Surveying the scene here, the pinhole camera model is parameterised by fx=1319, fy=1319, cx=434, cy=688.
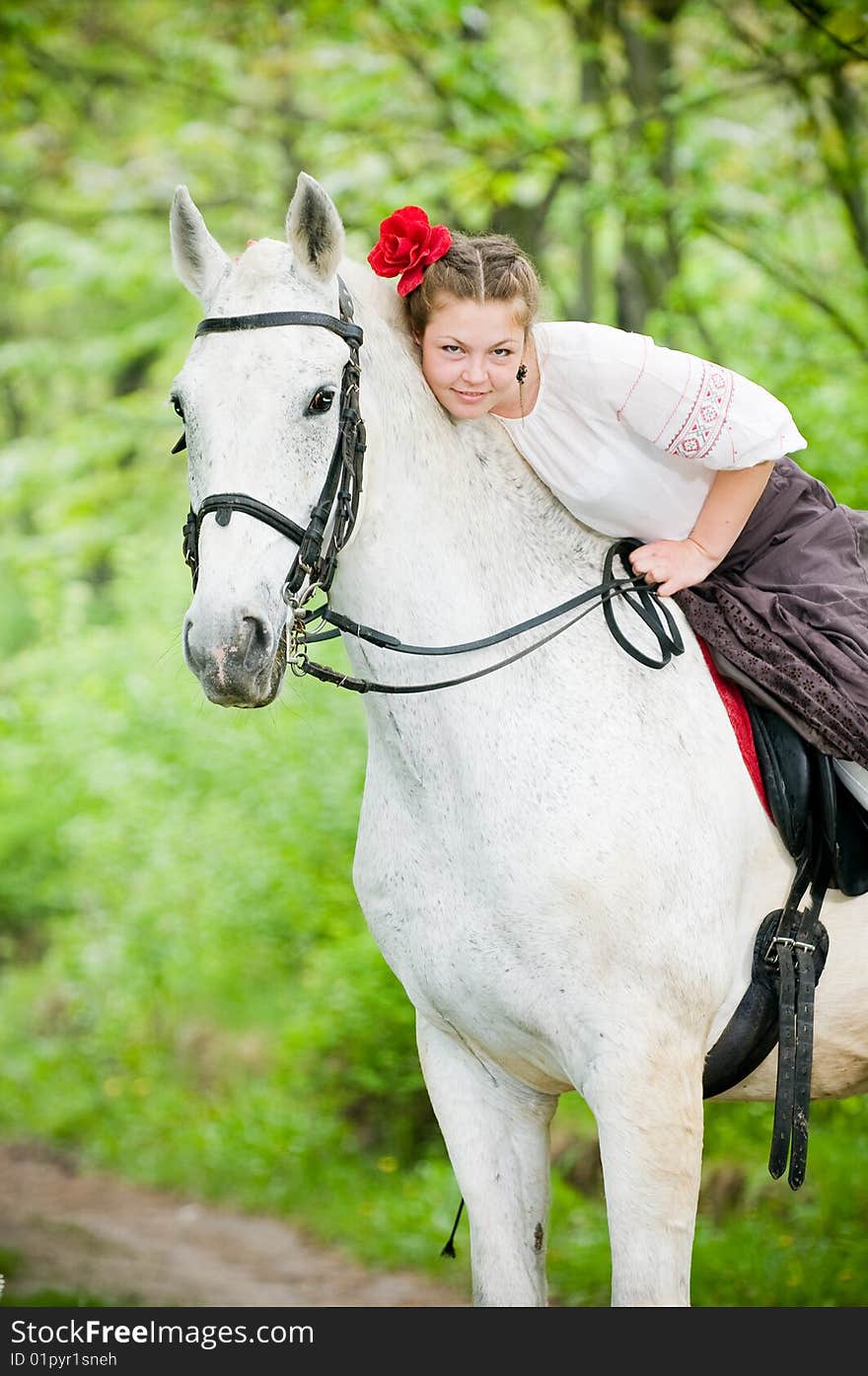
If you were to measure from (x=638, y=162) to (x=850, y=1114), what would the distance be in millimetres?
4781

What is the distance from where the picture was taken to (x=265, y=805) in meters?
8.73

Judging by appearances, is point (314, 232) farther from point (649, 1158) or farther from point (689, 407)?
point (649, 1158)

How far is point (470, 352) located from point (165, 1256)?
5.37m

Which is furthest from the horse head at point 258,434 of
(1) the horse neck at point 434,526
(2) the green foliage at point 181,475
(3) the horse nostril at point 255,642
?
(2) the green foliage at point 181,475

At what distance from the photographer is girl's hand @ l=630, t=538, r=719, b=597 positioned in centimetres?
299

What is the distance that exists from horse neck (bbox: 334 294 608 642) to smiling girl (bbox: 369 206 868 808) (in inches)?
3.1

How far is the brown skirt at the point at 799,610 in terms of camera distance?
2.96m

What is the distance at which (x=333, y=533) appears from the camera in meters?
2.56

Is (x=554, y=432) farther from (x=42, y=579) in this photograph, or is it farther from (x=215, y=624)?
(x=42, y=579)

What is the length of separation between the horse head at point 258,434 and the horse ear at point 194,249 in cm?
10

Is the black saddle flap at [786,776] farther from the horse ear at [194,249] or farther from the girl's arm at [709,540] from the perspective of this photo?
the horse ear at [194,249]

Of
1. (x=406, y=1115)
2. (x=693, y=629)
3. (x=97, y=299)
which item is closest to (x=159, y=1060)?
(x=406, y=1115)

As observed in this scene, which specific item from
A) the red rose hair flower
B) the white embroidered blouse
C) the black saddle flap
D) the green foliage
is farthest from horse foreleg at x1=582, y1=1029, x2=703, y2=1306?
the green foliage

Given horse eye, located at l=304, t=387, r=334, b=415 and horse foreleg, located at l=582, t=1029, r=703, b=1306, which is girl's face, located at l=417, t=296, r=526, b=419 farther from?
horse foreleg, located at l=582, t=1029, r=703, b=1306
